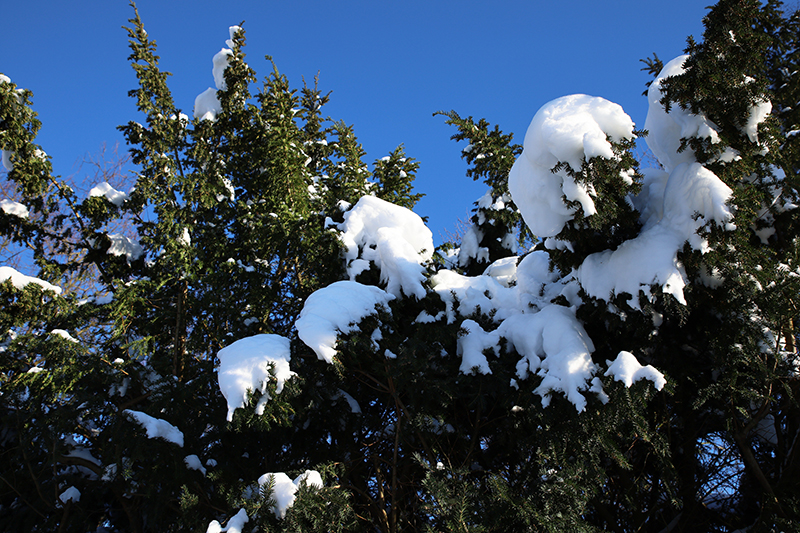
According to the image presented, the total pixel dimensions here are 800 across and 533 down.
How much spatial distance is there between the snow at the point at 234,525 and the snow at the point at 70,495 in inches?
91.7

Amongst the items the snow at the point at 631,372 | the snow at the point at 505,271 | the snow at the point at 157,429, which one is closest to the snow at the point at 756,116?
the snow at the point at 631,372

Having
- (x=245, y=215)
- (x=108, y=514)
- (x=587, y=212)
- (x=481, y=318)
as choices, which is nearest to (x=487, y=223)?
(x=481, y=318)

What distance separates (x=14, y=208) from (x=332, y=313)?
5.31 metres

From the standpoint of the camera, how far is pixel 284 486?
291 cm

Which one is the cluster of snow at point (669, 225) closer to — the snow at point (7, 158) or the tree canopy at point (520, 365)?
the tree canopy at point (520, 365)

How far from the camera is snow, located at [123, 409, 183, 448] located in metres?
3.42

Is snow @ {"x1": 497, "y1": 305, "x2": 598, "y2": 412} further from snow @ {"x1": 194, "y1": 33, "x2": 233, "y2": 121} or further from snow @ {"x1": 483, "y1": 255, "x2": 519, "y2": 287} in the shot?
snow @ {"x1": 194, "y1": 33, "x2": 233, "y2": 121}

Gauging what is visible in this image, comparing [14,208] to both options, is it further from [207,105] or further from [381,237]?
[381,237]

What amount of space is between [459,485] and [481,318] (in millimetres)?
1679

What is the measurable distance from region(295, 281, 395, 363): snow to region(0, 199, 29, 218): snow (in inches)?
196

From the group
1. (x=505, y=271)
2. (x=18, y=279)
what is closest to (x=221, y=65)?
(x=18, y=279)

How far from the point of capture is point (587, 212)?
2969mm

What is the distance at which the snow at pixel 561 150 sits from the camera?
9.82ft

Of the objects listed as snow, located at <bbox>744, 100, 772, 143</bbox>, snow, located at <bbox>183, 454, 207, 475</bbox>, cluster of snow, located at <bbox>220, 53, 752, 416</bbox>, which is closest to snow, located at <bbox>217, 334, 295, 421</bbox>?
cluster of snow, located at <bbox>220, 53, 752, 416</bbox>
